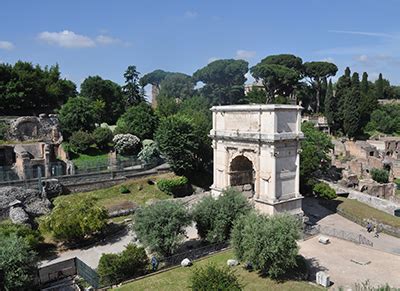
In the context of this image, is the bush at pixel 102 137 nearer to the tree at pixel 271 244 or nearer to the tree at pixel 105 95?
the tree at pixel 105 95

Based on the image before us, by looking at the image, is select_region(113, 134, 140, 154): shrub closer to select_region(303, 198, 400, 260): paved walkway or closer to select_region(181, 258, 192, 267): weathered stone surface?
select_region(303, 198, 400, 260): paved walkway

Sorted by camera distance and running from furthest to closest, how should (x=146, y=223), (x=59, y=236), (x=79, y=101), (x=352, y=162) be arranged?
(x=352, y=162) < (x=79, y=101) < (x=59, y=236) < (x=146, y=223)

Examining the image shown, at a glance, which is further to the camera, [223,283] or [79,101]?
[79,101]

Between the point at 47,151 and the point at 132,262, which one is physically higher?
the point at 47,151

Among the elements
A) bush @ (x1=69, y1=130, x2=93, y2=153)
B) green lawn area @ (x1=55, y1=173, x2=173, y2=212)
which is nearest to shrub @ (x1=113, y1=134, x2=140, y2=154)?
bush @ (x1=69, y1=130, x2=93, y2=153)

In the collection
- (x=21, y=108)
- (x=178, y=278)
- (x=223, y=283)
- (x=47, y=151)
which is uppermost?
(x=21, y=108)

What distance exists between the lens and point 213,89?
75.1 m

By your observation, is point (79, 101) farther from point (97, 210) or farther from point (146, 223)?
point (146, 223)

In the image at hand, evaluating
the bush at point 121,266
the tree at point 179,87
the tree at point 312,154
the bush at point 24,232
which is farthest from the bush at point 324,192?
the tree at point 179,87

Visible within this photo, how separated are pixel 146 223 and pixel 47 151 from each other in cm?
1771

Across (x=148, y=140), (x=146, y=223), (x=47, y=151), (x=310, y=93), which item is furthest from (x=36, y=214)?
(x=310, y=93)

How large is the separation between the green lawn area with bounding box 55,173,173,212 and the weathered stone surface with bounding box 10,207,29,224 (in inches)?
171

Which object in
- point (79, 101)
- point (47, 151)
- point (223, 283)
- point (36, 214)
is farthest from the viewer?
point (79, 101)

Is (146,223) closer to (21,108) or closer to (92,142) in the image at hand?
(92,142)
